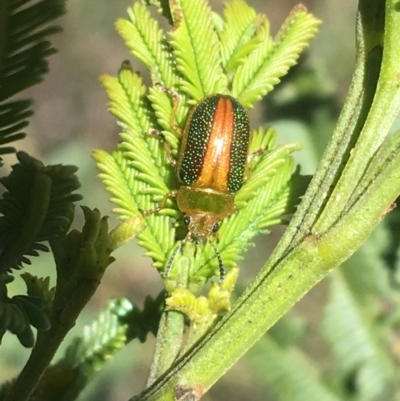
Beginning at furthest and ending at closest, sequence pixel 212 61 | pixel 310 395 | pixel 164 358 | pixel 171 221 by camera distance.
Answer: pixel 310 395
pixel 171 221
pixel 212 61
pixel 164 358

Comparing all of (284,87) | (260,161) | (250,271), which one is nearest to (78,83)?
(250,271)

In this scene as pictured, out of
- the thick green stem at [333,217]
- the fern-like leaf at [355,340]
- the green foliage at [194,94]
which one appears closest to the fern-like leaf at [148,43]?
the green foliage at [194,94]

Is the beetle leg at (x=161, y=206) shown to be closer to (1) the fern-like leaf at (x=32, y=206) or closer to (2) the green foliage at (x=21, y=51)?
(1) the fern-like leaf at (x=32, y=206)

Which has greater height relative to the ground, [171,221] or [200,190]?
[200,190]

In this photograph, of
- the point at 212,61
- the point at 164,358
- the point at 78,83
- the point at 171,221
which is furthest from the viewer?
the point at 78,83

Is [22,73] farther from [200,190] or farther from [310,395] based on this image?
[310,395]

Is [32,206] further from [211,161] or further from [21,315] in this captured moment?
[211,161]

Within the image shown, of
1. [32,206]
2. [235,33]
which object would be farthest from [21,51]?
[235,33]
